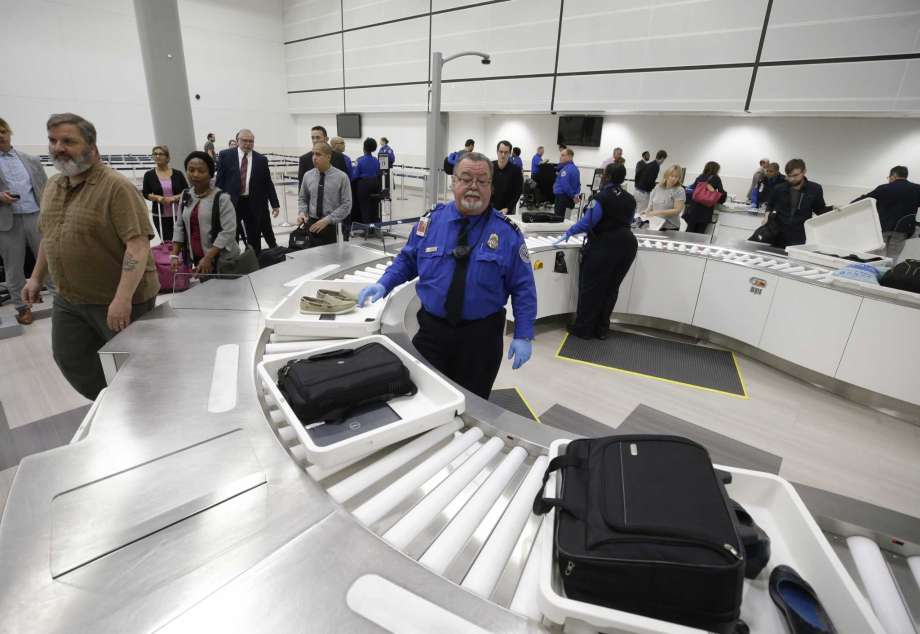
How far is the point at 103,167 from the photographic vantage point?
1.98 metres

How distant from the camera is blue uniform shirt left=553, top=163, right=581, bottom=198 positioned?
23.6 ft

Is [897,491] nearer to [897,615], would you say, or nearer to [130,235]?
[897,615]

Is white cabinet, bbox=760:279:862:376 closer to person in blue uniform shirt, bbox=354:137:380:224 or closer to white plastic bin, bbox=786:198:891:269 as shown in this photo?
white plastic bin, bbox=786:198:891:269

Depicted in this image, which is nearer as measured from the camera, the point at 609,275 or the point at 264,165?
the point at 609,275

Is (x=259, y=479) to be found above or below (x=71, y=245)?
below

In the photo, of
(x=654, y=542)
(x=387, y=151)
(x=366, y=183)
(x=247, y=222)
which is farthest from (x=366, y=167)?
(x=654, y=542)

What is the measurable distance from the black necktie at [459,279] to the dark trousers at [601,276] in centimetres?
251

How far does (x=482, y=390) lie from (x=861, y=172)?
916cm

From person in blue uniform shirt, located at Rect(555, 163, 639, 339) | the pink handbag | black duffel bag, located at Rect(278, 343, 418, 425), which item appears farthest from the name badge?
the pink handbag

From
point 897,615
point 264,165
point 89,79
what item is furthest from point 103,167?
point 89,79

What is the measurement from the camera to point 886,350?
3.23 m

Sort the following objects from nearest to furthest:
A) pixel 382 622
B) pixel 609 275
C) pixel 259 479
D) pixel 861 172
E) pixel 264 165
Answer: pixel 382 622 < pixel 259 479 < pixel 609 275 < pixel 264 165 < pixel 861 172

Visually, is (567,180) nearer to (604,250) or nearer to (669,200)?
(669,200)

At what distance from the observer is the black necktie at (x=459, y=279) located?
191 cm
